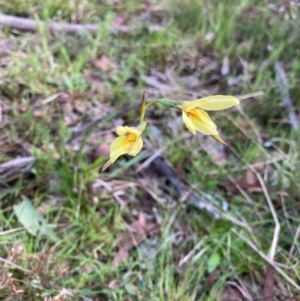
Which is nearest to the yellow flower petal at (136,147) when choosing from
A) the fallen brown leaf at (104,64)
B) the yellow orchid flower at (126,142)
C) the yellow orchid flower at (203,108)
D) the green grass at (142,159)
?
the yellow orchid flower at (126,142)

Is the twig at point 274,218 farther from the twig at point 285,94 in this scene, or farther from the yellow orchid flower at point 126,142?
the yellow orchid flower at point 126,142

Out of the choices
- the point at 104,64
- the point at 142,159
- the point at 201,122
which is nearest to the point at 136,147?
the point at 201,122

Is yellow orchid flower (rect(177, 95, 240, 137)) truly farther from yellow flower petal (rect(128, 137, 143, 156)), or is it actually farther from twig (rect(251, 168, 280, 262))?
twig (rect(251, 168, 280, 262))

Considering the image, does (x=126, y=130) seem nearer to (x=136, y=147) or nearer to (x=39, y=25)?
(x=136, y=147)

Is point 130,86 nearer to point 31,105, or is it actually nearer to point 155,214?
point 31,105

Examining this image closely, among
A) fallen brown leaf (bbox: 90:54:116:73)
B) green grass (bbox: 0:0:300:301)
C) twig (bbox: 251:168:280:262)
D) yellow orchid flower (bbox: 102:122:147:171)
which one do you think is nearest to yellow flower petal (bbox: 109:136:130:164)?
yellow orchid flower (bbox: 102:122:147:171)

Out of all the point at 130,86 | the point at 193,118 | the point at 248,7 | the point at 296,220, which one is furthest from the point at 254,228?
the point at 248,7
